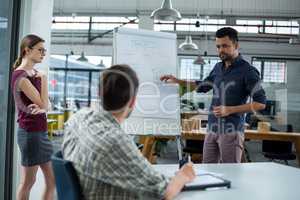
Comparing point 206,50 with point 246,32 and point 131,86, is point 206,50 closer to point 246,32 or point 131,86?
point 246,32

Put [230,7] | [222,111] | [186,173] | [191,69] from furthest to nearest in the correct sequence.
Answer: [191,69], [230,7], [222,111], [186,173]

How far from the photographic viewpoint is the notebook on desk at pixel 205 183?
1614 millimetres

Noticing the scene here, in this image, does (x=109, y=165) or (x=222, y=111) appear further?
(x=222, y=111)

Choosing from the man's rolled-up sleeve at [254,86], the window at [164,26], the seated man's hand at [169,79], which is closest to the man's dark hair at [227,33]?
the man's rolled-up sleeve at [254,86]

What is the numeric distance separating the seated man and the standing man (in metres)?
1.38

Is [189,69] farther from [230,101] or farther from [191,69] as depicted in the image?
[230,101]

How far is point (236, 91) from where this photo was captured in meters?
2.68

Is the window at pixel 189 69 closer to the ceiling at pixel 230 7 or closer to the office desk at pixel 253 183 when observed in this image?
the ceiling at pixel 230 7

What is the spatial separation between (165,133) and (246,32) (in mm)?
8755

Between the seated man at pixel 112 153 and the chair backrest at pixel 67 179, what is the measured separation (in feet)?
0.07

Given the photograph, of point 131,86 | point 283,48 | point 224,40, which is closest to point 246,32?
point 283,48

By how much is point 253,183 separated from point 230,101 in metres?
1.01

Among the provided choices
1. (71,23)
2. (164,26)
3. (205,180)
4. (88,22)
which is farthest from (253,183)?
(71,23)

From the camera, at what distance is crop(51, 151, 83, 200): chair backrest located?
1.22m
